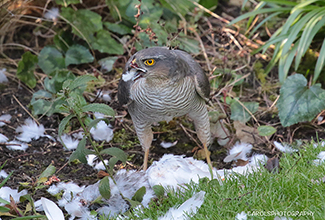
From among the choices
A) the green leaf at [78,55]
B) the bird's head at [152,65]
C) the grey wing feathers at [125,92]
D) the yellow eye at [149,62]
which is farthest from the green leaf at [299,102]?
the green leaf at [78,55]

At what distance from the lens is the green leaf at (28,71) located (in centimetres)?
447

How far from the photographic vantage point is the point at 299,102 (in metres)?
3.87

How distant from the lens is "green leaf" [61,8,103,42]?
476 centimetres

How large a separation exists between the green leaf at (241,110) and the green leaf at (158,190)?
5.18ft

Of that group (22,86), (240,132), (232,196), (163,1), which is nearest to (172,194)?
(232,196)

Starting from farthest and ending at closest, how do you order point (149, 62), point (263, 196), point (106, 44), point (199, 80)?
point (106, 44) → point (199, 80) → point (149, 62) → point (263, 196)

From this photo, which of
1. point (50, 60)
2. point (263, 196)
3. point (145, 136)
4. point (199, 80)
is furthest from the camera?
point (50, 60)

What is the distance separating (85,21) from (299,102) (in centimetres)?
269

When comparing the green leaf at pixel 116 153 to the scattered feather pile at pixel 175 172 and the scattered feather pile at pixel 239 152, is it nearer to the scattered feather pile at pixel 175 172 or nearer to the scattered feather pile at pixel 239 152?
the scattered feather pile at pixel 175 172

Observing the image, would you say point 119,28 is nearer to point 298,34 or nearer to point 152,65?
point 298,34

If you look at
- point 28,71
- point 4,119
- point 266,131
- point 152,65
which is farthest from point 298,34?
point 4,119

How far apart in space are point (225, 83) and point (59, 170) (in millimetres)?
2284

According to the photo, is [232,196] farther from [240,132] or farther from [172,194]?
[240,132]

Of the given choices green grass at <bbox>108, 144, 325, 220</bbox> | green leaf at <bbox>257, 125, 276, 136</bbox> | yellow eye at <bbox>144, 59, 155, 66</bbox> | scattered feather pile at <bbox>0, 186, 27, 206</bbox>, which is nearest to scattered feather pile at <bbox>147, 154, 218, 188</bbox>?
green grass at <bbox>108, 144, 325, 220</bbox>
